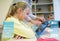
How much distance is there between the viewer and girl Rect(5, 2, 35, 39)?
2.63 feet

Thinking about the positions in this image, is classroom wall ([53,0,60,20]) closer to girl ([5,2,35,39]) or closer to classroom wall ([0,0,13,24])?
girl ([5,2,35,39])

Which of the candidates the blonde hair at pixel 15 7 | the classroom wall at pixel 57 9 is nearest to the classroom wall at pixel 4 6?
the blonde hair at pixel 15 7

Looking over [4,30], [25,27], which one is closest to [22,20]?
[25,27]

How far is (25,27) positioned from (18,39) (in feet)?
0.37

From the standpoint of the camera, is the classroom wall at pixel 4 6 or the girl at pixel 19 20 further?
the classroom wall at pixel 4 6

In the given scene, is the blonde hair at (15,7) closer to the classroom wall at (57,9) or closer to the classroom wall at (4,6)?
the classroom wall at (4,6)

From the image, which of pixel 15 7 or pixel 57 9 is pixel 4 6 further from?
pixel 57 9

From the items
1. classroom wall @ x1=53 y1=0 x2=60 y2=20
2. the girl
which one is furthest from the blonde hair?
classroom wall @ x1=53 y1=0 x2=60 y2=20

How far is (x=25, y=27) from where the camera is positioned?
32.6 inches

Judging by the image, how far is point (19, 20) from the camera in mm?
848

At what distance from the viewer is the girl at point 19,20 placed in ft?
2.63

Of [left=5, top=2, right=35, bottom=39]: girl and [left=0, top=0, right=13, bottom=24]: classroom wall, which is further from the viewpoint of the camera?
[left=0, top=0, right=13, bottom=24]: classroom wall

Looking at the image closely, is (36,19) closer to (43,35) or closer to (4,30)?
(43,35)

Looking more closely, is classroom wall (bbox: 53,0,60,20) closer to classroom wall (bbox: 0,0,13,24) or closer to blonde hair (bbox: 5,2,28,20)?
blonde hair (bbox: 5,2,28,20)
